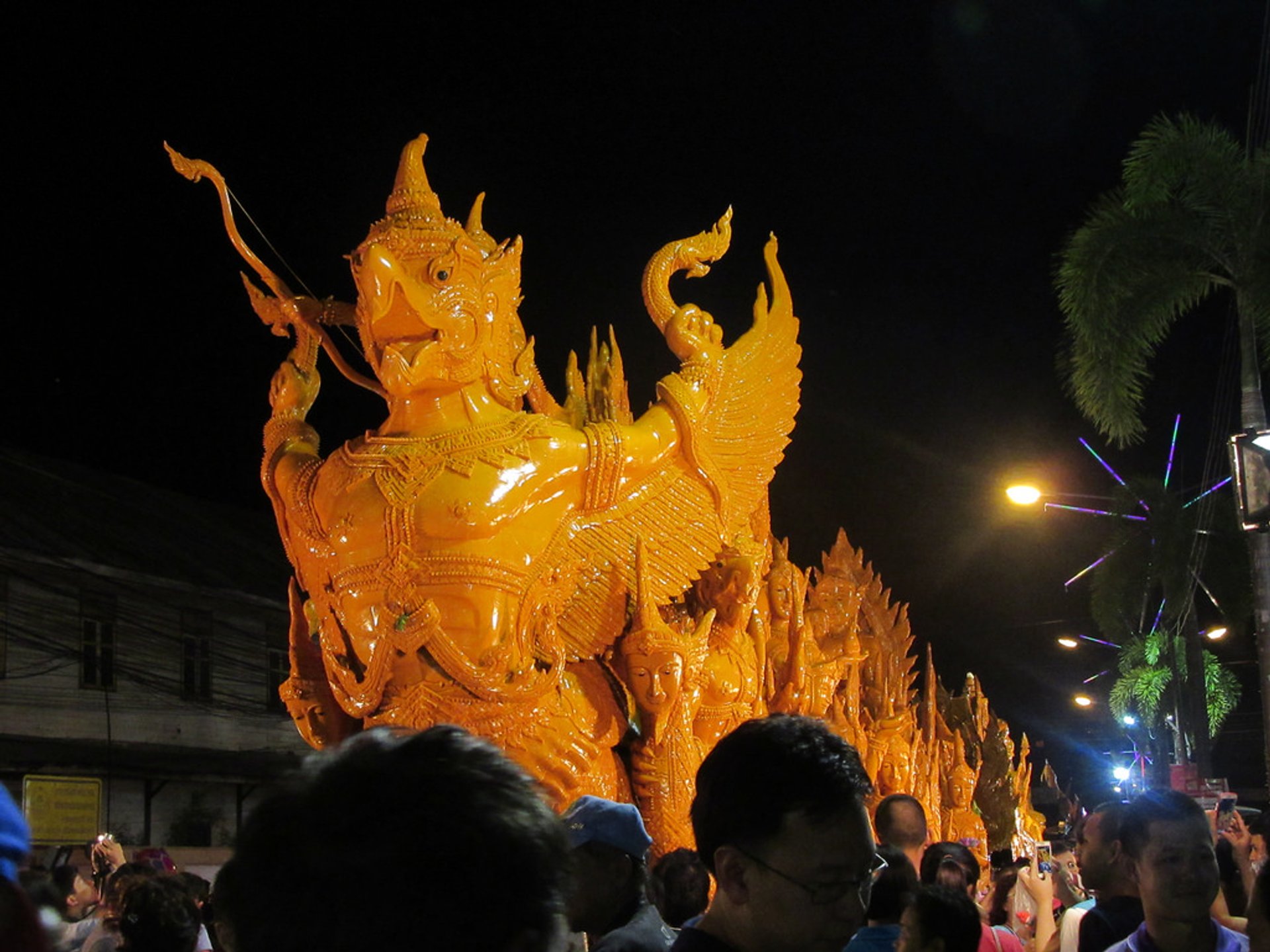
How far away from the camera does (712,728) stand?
9008 millimetres

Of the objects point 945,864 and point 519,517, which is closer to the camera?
point 945,864

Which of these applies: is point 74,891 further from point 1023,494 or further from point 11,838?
point 1023,494

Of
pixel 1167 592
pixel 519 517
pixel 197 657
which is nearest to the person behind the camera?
→ pixel 519 517

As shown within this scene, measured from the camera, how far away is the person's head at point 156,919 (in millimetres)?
4387

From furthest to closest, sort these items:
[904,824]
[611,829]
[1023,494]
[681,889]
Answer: [1023,494] < [904,824] < [681,889] < [611,829]

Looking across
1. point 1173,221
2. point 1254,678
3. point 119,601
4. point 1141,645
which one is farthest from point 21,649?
point 1254,678

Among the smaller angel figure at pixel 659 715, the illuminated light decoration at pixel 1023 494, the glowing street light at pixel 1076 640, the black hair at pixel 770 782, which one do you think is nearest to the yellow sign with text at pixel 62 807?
the smaller angel figure at pixel 659 715

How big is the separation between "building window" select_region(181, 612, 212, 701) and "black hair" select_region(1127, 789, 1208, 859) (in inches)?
642

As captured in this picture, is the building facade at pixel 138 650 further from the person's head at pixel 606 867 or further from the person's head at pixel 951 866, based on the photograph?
the person's head at pixel 606 867

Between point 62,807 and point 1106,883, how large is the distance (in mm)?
14340

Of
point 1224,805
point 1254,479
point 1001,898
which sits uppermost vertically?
point 1254,479

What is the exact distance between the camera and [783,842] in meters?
2.82

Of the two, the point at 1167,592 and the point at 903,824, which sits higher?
the point at 1167,592

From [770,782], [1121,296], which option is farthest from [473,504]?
[1121,296]
